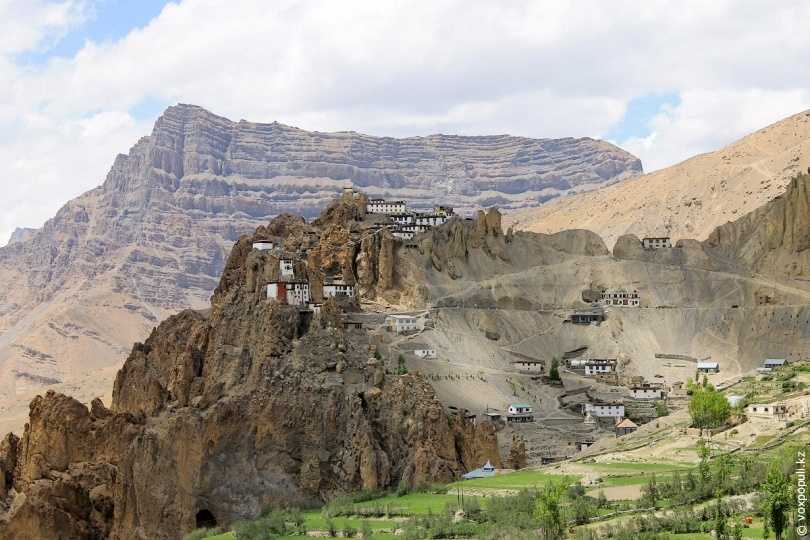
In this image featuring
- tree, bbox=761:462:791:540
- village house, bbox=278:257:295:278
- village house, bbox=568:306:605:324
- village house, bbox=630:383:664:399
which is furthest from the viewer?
village house, bbox=568:306:605:324

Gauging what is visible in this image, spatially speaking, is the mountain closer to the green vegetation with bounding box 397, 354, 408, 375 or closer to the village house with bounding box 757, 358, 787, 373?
the green vegetation with bounding box 397, 354, 408, 375

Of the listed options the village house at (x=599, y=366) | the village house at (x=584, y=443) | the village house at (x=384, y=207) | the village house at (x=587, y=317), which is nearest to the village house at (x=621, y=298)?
the village house at (x=587, y=317)

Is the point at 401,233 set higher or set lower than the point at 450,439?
higher

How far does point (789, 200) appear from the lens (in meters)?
182

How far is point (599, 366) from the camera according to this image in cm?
15062

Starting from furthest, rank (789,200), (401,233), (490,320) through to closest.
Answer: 1. (789,200)
2. (401,233)
3. (490,320)

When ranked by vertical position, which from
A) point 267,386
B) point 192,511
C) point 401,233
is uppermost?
point 401,233

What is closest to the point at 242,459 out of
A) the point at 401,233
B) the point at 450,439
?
the point at 450,439

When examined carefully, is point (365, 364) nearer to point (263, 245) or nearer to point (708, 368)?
point (263, 245)

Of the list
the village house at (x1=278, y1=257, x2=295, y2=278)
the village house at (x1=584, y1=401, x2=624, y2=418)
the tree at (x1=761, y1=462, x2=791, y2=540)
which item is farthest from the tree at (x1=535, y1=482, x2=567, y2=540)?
the village house at (x1=278, y1=257, x2=295, y2=278)

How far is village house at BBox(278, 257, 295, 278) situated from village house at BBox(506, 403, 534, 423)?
21.5 meters

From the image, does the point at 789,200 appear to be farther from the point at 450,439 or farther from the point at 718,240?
the point at 450,439

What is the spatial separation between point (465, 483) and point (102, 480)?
28662 millimetres

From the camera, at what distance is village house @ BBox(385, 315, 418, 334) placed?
145 m
